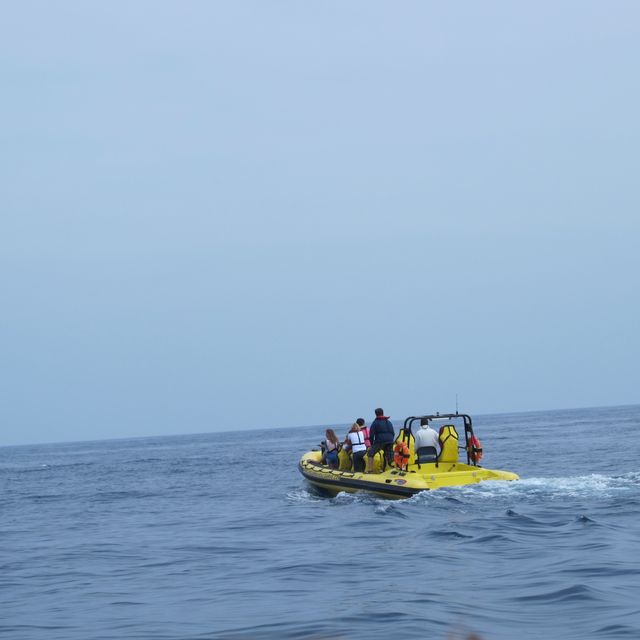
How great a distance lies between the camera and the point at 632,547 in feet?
49.2

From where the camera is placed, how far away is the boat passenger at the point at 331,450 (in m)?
26.6

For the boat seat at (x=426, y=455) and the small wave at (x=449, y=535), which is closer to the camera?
the small wave at (x=449, y=535)

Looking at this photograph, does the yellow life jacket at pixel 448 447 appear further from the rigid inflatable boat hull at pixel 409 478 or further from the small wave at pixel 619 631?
the small wave at pixel 619 631

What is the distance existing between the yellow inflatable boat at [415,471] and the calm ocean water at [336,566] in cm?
36

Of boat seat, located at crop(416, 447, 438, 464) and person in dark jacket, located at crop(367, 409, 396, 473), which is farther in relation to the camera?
person in dark jacket, located at crop(367, 409, 396, 473)

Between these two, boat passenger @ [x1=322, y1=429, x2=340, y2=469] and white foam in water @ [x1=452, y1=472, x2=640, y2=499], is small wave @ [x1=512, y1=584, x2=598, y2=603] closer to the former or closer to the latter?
white foam in water @ [x1=452, y1=472, x2=640, y2=499]

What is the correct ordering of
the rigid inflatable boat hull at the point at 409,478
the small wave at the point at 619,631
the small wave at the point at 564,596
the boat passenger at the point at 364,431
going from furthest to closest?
the boat passenger at the point at 364,431 < the rigid inflatable boat hull at the point at 409,478 < the small wave at the point at 564,596 < the small wave at the point at 619,631

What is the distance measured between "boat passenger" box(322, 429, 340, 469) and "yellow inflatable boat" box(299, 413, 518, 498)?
0.61 metres

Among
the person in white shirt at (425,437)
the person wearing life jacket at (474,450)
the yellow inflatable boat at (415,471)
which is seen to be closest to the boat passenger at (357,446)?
the yellow inflatable boat at (415,471)

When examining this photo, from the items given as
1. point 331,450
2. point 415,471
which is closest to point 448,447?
point 415,471

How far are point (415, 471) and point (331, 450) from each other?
150 inches

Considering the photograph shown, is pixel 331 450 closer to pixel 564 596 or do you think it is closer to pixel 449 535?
pixel 449 535

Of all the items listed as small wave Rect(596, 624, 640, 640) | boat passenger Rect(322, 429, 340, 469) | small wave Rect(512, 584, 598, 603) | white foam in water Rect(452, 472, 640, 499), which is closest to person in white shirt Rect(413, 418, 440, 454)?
white foam in water Rect(452, 472, 640, 499)

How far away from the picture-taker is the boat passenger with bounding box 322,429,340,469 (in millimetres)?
26562
